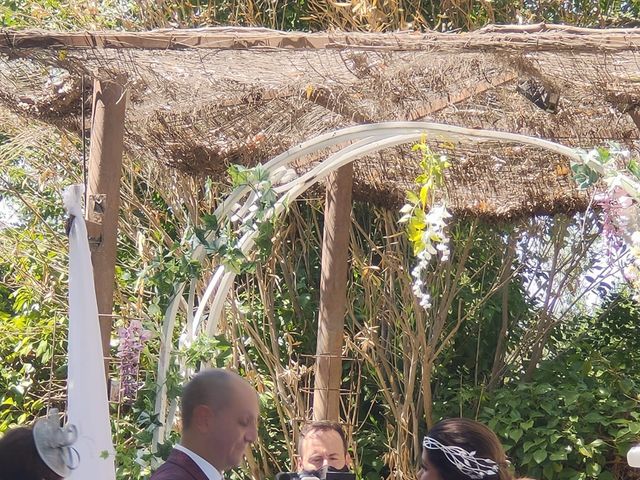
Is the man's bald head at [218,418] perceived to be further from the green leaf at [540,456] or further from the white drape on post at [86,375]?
the green leaf at [540,456]

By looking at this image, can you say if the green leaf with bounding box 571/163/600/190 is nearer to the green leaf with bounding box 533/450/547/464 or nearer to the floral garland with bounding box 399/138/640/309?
the floral garland with bounding box 399/138/640/309

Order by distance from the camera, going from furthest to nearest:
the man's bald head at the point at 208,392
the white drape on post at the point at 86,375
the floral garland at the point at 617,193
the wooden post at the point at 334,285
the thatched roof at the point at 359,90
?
1. the wooden post at the point at 334,285
2. the thatched roof at the point at 359,90
3. the floral garland at the point at 617,193
4. the white drape on post at the point at 86,375
5. the man's bald head at the point at 208,392

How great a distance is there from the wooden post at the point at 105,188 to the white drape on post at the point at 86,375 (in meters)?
0.47

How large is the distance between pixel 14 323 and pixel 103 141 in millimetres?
4213

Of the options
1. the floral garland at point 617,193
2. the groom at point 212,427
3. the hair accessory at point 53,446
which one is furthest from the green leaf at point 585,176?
the hair accessory at point 53,446

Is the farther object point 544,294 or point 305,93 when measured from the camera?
point 544,294

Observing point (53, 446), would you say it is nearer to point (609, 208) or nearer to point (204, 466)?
point (204, 466)

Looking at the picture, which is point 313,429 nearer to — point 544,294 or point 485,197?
point 485,197

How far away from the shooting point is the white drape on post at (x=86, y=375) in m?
3.17

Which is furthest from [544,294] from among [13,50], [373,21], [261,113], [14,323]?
[13,50]

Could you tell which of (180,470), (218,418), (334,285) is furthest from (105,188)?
(334,285)

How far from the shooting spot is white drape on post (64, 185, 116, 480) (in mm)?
3172

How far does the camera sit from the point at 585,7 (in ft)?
23.6

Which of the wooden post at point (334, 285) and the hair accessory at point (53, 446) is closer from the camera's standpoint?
the hair accessory at point (53, 446)
